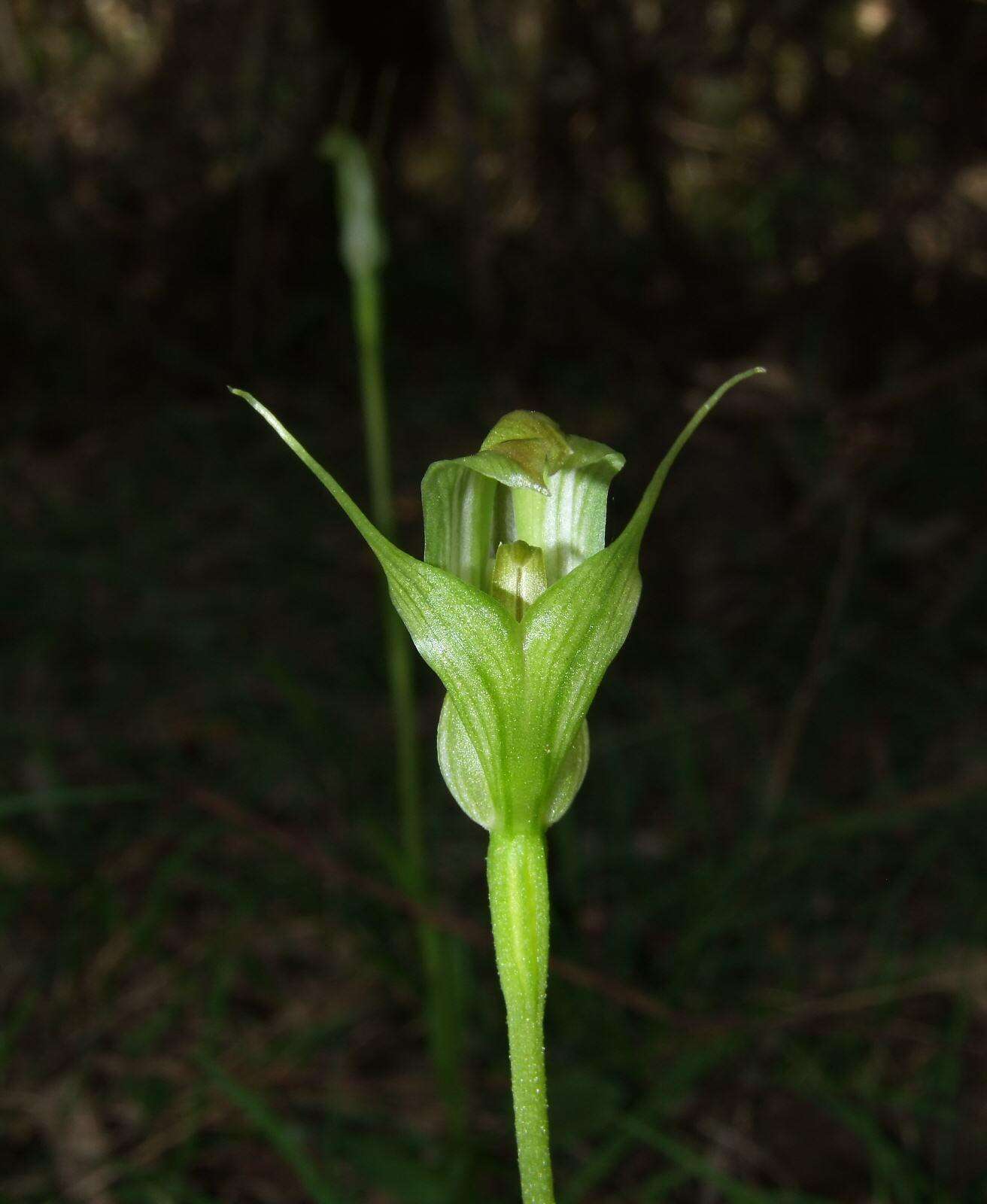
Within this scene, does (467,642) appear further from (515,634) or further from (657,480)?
(657,480)

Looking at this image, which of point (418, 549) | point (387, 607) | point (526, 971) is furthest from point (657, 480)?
point (418, 549)

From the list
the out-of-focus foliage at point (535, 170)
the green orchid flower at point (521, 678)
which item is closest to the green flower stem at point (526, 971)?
the green orchid flower at point (521, 678)

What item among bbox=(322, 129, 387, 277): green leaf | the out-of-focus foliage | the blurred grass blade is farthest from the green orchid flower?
the out-of-focus foliage

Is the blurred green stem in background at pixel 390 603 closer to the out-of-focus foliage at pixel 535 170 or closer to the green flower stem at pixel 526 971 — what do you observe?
the green flower stem at pixel 526 971

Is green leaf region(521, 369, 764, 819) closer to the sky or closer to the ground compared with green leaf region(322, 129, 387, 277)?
closer to the ground

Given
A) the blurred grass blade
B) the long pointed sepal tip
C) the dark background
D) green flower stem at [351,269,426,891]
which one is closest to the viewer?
the long pointed sepal tip

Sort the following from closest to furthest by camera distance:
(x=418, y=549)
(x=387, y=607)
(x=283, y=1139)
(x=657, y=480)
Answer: (x=657, y=480), (x=283, y=1139), (x=387, y=607), (x=418, y=549)

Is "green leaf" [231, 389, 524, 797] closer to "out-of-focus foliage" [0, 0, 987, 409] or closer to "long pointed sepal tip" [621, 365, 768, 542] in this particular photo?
"long pointed sepal tip" [621, 365, 768, 542]
